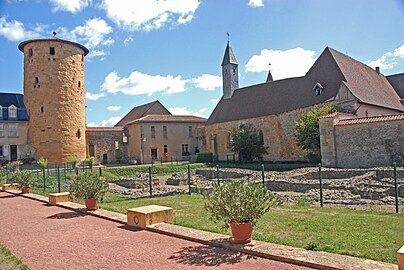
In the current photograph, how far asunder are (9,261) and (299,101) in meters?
32.4

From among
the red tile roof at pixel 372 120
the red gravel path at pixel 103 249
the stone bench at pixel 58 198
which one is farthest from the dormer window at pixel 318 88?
the red gravel path at pixel 103 249

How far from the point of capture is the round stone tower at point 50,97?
124ft

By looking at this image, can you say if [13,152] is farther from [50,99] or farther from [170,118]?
[170,118]

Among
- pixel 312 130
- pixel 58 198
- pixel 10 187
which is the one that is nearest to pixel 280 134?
pixel 312 130

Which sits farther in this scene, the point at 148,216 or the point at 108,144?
the point at 108,144

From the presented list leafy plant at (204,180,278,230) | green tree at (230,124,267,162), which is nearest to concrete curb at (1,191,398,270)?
leafy plant at (204,180,278,230)

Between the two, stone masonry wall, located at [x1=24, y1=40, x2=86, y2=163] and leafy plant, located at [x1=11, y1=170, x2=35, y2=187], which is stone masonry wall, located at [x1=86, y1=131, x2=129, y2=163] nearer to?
stone masonry wall, located at [x1=24, y1=40, x2=86, y2=163]

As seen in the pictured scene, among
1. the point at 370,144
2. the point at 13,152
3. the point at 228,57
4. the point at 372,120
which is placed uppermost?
the point at 228,57

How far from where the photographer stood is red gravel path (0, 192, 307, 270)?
5.33 meters

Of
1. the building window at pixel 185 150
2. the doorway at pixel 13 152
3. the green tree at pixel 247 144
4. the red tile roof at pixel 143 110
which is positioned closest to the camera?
the green tree at pixel 247 144

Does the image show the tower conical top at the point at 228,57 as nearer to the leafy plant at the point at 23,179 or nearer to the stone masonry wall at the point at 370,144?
the stone masonry wall at the point at 370,144

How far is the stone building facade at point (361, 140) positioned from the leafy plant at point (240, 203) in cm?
2032

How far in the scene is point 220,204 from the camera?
6.11 meters

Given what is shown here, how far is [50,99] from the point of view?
38000 mm
